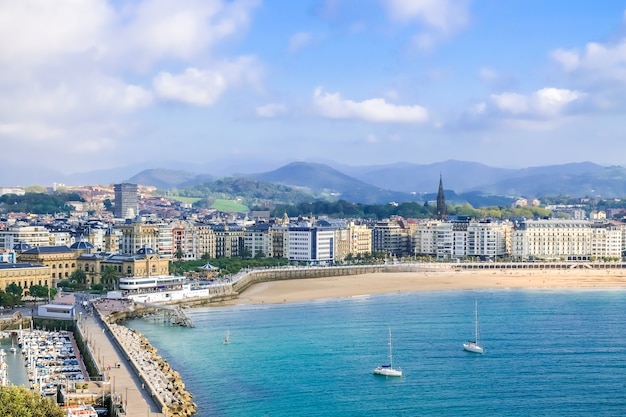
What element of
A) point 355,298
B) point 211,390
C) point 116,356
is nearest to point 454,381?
point 211,390

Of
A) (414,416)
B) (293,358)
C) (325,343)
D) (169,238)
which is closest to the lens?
(414,416)

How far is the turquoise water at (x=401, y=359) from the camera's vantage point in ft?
90.3

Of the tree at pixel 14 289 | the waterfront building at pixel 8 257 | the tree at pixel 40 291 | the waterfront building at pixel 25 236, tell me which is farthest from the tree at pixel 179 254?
the tree at pixel 14 289

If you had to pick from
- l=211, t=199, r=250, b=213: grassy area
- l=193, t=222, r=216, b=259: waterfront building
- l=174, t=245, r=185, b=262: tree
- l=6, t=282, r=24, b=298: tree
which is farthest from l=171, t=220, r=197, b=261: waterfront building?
l=211, t=199, r=250, b=213: grassy area

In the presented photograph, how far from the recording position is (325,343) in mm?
37562

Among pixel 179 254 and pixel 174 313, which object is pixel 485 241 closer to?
pixel 179 254

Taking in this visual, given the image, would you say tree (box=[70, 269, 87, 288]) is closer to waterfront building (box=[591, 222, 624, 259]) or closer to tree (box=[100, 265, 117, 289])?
tree (box=[100, 265, 117, 289])

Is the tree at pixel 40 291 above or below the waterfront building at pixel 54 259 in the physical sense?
below

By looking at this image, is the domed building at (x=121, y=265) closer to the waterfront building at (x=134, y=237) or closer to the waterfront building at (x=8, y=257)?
the waterfront building at (x=8, y=257)

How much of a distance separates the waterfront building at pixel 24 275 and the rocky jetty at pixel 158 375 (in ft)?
41.7

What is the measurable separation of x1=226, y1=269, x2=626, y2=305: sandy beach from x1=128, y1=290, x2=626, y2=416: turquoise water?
5.49 m

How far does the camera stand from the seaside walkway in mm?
24578

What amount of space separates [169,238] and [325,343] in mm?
Result: 35651

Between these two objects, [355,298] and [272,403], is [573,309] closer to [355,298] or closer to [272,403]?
[355,298]
